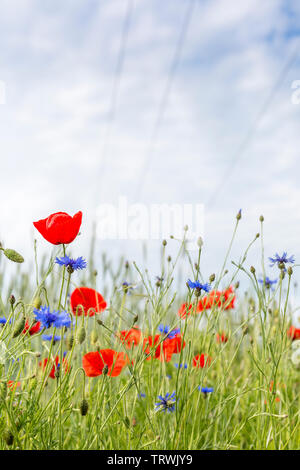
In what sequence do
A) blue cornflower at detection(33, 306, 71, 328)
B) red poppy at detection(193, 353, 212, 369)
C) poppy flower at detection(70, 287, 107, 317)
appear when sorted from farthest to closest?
poppy flower at detection(70, 287, 107, 317), red poppy at detection(193, 353, 212, 369), blue cornflower at detection(33, 306, 71, 328)

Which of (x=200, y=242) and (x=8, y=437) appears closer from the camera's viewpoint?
(x=8, y=437)

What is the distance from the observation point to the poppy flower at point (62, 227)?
1006mm

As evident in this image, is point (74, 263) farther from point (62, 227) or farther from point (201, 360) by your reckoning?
point (201, 360)

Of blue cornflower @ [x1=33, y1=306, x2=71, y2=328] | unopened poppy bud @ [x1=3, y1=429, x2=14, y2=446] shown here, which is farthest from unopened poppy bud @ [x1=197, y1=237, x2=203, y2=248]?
unopened poppy bud @ [x1=3, y1=429, x2=14, y2=446]

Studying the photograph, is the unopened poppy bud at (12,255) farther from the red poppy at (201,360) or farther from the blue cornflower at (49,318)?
the red poppy at (201,360)

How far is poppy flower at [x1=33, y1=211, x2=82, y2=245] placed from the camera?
1.01 metres

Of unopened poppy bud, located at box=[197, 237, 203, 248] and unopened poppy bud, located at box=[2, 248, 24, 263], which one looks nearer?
unopened poppy bud, located at box=[2, 248, 24, 263]

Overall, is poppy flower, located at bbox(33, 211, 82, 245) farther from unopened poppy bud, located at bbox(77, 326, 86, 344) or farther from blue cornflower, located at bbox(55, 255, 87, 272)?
unopened poppy bud, located at bbox(77, 326, 86, 344)

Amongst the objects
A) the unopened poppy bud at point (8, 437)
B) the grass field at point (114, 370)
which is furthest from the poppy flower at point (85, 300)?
the unopened poppy bud at point (8, 437)

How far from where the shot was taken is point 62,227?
39.5 inches

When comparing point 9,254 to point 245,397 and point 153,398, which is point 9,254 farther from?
point 245,397

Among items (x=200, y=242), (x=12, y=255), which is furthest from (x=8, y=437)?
(x=200, y=242)
